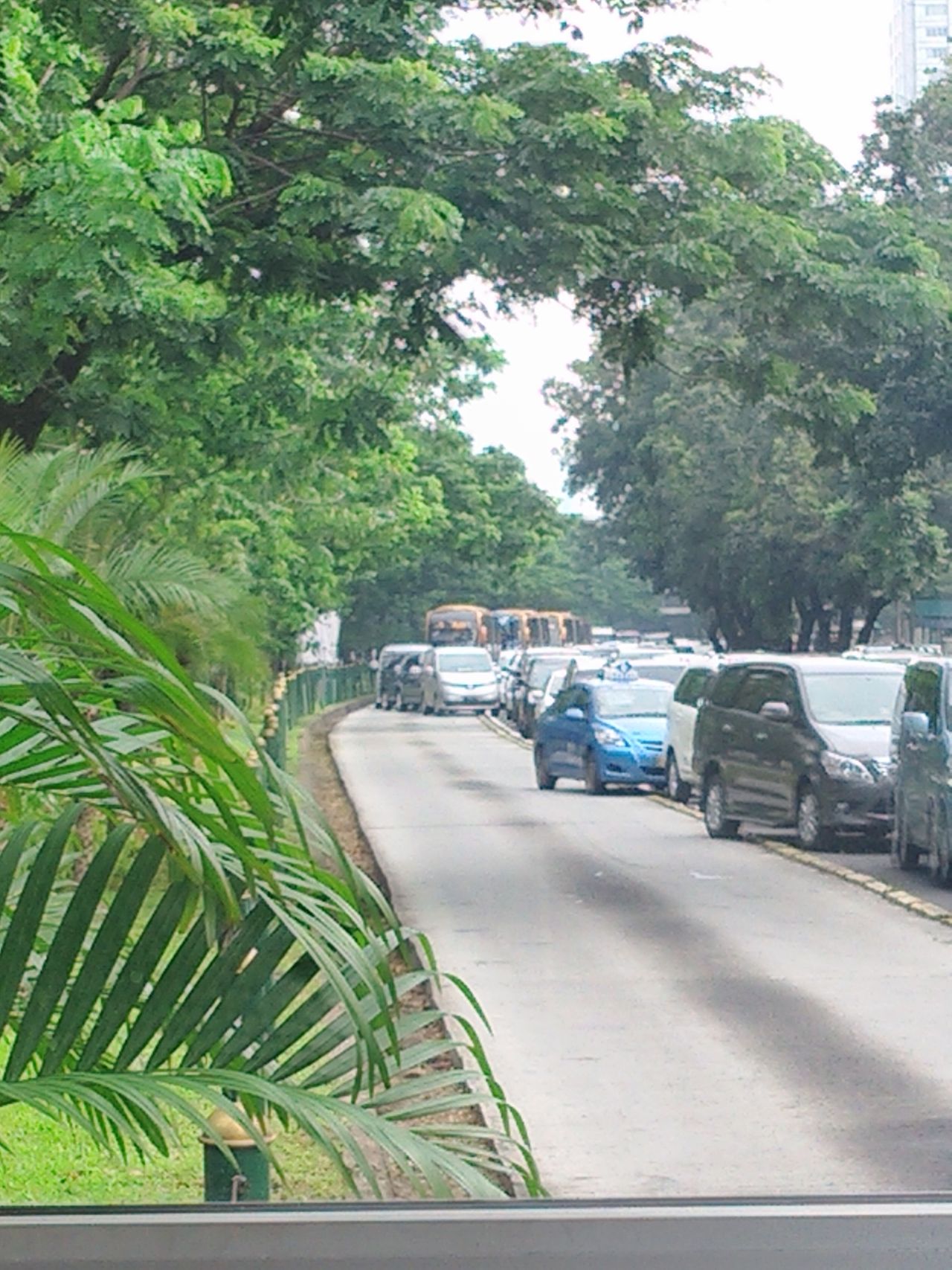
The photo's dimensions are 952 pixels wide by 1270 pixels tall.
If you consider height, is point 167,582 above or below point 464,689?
above

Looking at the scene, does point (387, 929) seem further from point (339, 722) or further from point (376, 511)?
point (339, 722)

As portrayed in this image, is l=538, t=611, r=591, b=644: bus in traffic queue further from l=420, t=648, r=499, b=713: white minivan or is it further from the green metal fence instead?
l=420, t=648, r=499, b=713: white minivan

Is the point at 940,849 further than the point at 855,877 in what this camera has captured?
No

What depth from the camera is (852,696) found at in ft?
42.6

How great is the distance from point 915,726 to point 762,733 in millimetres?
2659

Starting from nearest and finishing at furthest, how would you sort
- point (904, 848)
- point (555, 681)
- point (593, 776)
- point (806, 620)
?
1. point (806, 620)
2. point (904, 848)
3. point (593, 776)
4. point (555, 681)

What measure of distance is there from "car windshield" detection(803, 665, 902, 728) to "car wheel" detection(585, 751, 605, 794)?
5.01 m

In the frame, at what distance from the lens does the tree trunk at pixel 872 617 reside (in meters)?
4.20

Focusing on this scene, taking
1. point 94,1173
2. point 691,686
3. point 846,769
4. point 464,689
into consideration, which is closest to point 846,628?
point 94,1173

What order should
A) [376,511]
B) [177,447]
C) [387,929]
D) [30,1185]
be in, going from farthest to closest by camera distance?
[177,447], [376,511], [30,1185], [387,929]

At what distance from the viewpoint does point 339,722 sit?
18812 millimetres

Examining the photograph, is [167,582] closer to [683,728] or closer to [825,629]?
[825,629]

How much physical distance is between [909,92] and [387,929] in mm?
1758

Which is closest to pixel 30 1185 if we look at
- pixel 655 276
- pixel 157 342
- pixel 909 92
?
pixel 909 92
